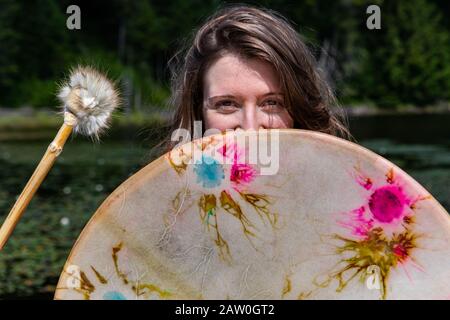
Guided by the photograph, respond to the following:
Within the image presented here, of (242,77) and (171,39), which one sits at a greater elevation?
(171,39)

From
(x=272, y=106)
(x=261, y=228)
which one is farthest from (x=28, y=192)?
(x=272, y=106)

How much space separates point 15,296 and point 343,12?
37946mm

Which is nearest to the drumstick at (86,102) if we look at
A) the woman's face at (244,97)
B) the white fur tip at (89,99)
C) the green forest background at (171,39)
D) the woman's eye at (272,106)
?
the white fur tip at (89,99)

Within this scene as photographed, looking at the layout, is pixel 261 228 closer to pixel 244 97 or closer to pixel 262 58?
pixel 244 97

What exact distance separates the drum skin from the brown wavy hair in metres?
0.46

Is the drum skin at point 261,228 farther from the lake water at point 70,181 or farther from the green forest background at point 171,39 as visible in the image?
the green forest background at point 171,39

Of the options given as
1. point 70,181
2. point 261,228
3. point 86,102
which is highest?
point 70,181

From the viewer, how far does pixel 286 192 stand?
5.93 ft

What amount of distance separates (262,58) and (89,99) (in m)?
0.44

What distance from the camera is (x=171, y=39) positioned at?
35.1 metres

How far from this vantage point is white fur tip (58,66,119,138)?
2041 millimetres

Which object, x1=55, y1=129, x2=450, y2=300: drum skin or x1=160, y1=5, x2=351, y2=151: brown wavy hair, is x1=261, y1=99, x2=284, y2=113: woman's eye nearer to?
x1=160, y1=5, x2=351, y2=151: brown wavy hair

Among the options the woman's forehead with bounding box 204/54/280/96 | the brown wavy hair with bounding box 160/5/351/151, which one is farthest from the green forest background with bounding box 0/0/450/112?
the woman's forehead with bounding box 204/54/280/96

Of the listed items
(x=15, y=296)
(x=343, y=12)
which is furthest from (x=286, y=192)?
(x=343, y=12)
